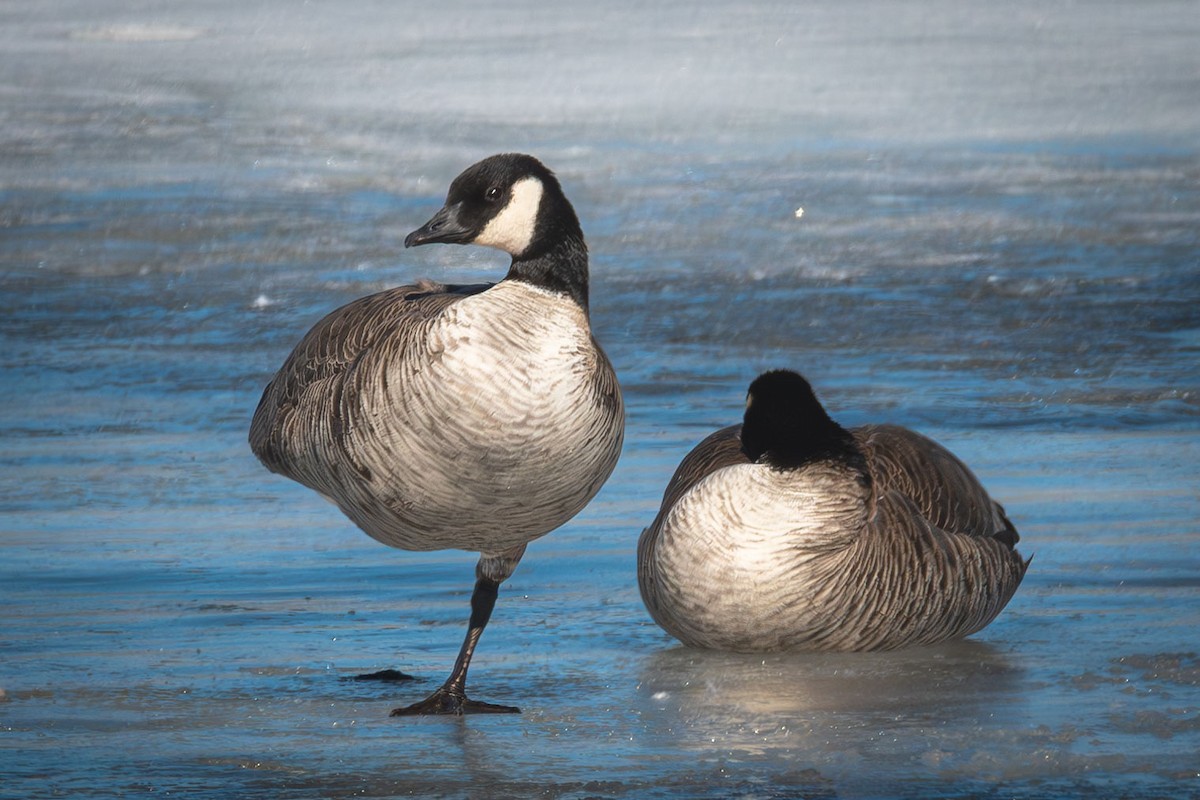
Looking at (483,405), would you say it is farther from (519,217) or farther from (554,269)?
(519,217)

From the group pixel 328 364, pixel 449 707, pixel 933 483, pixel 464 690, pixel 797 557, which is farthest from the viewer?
pixel 933 483

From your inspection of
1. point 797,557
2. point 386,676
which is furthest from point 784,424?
point 386,676

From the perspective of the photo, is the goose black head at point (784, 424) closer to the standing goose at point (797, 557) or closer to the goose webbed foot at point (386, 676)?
the standing goose at point (797, 557)

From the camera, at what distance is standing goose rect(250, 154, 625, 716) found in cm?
460

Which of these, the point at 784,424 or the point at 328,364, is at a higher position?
the point at 328,364

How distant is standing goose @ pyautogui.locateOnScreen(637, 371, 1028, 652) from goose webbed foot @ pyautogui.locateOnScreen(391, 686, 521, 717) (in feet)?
2.33

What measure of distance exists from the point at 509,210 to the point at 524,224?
0.18 feet

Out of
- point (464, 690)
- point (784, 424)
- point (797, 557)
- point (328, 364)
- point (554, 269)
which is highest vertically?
point (554, 269)

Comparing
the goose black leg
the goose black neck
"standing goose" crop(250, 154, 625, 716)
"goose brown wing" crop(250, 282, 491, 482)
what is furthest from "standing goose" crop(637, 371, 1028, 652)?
"goose brown wing" crop(250, 282, 491, 482)

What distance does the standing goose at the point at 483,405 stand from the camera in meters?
4.60

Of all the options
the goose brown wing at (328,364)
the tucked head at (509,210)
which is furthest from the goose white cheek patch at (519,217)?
the goose brown wing at (328,364)

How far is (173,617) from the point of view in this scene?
532cm

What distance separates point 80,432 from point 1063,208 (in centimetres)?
717

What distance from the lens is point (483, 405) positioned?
15.1 ft
